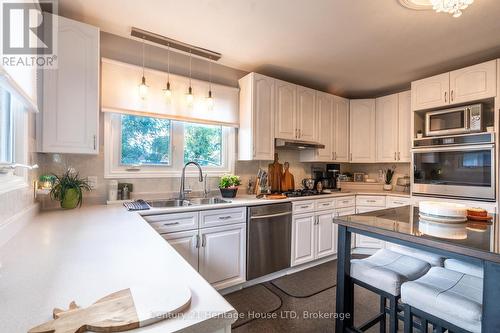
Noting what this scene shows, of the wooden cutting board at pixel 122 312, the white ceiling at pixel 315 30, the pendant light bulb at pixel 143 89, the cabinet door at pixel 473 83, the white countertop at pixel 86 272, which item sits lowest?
the white countertop at pixel 86 272

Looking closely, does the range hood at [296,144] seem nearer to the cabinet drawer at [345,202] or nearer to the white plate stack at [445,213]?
the cabinet drawer at [345,202]

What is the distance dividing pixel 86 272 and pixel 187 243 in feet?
4.20

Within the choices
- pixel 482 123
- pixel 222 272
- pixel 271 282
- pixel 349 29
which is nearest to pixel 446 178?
pixel 482 123

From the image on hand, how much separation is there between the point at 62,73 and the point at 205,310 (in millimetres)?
2031

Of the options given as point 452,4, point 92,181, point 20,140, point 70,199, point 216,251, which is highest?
point 452,4

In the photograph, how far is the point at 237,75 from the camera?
10.0 ft

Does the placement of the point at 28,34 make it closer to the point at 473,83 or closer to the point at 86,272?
the point at 86,272

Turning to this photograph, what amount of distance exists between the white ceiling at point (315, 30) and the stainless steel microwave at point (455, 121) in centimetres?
58

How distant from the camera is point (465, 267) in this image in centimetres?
140

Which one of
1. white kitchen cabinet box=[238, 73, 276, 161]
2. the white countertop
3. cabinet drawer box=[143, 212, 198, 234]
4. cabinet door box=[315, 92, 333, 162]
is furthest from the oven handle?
the white countertop

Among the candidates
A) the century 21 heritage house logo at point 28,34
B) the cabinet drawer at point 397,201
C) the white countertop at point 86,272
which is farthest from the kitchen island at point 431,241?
the century 21 heritage house logo at point 28,34

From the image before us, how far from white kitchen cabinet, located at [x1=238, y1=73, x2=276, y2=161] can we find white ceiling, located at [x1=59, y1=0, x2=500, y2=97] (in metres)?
0.26

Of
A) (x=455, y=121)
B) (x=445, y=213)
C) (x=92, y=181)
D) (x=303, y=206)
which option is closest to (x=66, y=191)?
(x=92, y=181)

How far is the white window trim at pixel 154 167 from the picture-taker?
225 centimetres
